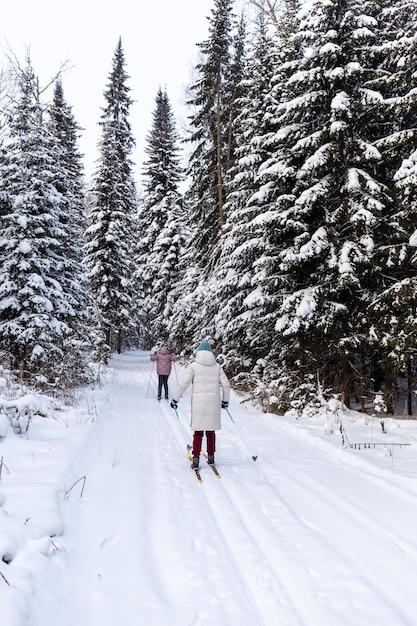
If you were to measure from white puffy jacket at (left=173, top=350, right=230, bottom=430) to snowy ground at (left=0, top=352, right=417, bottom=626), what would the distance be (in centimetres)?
75

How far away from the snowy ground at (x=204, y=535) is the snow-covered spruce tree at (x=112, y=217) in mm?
20525

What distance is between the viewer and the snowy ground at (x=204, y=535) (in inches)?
122

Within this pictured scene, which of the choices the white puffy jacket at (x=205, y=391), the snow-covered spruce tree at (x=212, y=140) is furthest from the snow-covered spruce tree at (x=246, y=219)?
the white puffy jacket at (x=205, y=391)

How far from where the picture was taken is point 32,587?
2.98 m

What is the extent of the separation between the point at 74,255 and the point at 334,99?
428 inches

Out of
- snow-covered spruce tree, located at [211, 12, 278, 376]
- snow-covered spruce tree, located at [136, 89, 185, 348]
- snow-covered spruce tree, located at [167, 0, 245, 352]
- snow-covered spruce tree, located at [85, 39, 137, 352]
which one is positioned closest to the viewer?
snow-covered spruce tree, located at [211, 12, 278, 376]

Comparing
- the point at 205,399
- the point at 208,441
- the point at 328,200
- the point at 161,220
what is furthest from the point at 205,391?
the point at 161,220

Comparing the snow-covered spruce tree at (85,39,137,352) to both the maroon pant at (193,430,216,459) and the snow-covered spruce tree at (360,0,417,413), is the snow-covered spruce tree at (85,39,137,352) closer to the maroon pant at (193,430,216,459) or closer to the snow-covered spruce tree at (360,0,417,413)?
the snow-covered spruce tree at (360,0,417,413)

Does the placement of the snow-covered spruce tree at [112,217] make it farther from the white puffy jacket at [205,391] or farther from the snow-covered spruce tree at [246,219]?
the white puffy jacket at [205,391]

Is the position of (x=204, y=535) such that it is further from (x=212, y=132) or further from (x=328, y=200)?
(x=212, y=132)

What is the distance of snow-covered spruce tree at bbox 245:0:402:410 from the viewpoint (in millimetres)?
10047

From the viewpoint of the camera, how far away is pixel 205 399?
7035mm

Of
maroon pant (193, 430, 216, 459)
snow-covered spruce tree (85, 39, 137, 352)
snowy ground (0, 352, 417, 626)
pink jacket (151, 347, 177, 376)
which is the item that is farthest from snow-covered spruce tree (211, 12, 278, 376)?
snow-covered spruce tree (85, 39, 137, 352)

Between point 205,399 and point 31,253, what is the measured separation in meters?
8.32
